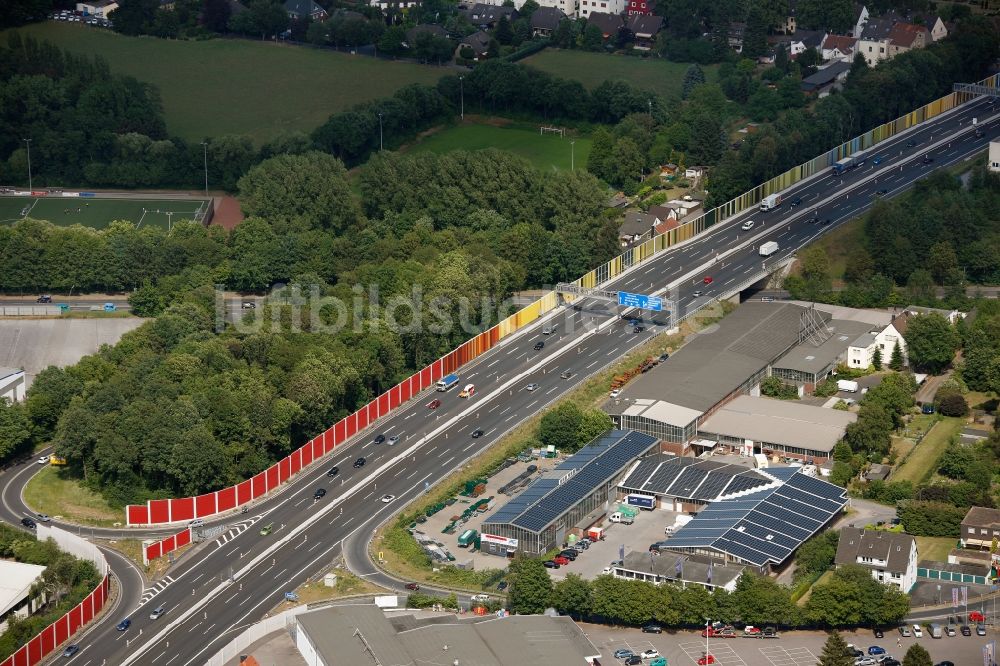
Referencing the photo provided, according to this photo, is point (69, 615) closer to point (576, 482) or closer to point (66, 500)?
point (66, 500)

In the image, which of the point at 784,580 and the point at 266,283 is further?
the point at 266,283

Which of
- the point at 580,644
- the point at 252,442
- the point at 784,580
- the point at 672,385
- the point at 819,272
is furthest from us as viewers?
the point at 819,272

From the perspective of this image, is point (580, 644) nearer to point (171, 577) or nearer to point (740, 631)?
point (740, 631)

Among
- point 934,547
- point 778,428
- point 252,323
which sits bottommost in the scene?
point 934,547

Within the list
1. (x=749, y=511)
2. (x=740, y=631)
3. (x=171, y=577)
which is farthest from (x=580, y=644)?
(x=171, y=577)

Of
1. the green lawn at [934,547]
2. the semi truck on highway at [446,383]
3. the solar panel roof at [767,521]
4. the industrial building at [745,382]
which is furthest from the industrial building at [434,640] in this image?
the semi truck on highway at [446,383]

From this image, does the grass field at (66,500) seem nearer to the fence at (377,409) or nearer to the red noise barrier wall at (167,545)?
the fence at (377,409)

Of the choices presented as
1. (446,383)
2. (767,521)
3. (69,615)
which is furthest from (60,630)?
(767,521)
